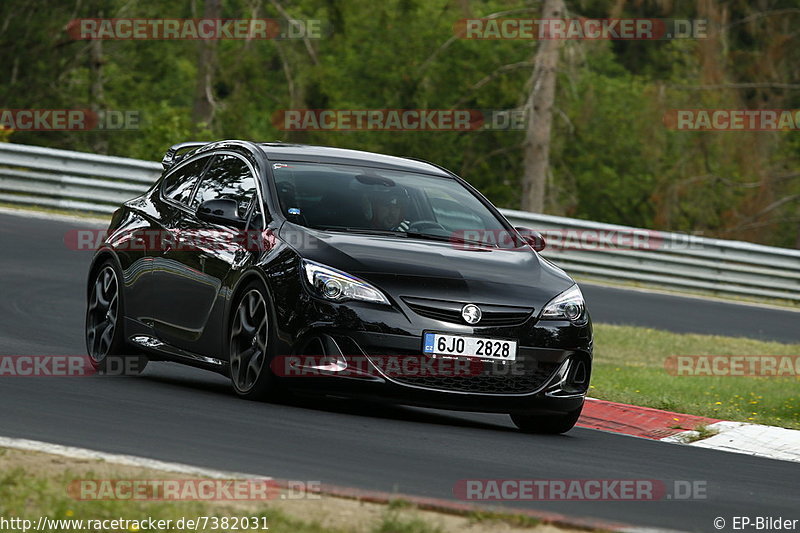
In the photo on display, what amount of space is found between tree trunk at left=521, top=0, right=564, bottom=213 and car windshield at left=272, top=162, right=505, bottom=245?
21.7 meters

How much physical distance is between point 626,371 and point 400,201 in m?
6.47

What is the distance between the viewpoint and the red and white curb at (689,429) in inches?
398

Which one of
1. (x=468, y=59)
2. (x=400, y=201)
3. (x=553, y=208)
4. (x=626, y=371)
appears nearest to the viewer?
(x=400, y=201)

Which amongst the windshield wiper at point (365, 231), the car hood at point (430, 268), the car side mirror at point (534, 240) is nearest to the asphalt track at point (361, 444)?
the car hood at point (430, 268)

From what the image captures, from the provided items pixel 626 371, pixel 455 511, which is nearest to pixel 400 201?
pixel 455 511

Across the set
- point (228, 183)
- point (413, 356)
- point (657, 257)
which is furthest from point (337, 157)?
point (657, 257)

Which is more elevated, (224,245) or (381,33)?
(381,33)

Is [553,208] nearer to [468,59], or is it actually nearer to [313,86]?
[313,86]

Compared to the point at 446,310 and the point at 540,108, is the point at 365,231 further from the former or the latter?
the point at 540,108

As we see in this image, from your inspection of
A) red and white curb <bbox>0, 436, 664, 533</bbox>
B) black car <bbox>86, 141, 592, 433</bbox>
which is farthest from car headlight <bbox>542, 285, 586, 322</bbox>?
red and white curb <bbox>0, 436, 664, 533</bbox>

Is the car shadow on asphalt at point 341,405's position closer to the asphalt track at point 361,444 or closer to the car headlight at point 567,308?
the asphalt track at point 361,444

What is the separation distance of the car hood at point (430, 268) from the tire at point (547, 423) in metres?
0.86

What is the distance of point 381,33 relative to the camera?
1966 inches

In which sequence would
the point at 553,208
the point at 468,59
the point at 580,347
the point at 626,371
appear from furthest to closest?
the point at 468,59
the point at 553,208
the point at 626,371
the point at 580,347
